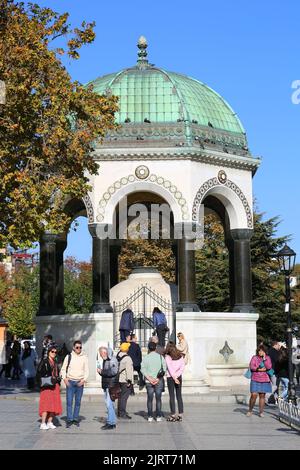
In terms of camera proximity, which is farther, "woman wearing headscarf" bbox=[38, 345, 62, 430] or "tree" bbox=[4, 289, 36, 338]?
"tree" bbox=[4, 289, 36, 338]

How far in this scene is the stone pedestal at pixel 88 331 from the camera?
24.5 meters

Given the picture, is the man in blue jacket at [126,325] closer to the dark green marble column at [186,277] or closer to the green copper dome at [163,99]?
the dark green marble column at [186,277]

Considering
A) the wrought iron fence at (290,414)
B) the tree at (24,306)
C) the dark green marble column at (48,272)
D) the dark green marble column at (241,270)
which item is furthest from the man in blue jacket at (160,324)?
the tree at (24,306)

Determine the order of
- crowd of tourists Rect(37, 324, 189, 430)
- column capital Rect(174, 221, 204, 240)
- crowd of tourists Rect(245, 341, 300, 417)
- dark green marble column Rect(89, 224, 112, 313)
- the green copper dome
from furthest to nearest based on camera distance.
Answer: the green copper dome
column capital Rect(174, 221, 204, 240)
dark green marble column Rect(89, 224, 112, 313)
crowd of tourists Rect(245, 341, 300, 417)
crowd of tourists Rect(37, 324, 189, 430)

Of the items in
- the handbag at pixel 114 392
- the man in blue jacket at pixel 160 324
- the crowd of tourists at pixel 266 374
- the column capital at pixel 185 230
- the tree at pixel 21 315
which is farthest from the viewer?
the tree at pixel 21 315

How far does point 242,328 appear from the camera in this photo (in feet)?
84.3

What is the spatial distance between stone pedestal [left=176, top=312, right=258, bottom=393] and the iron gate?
2.75ft

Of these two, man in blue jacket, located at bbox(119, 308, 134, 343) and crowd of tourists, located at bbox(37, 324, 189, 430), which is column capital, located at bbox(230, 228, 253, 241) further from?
crowd of tourists, located at bbox(37, 324, 189, 430)

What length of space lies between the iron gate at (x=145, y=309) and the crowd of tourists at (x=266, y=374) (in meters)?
4.39

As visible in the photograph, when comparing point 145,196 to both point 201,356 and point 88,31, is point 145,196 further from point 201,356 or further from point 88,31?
point 88,31

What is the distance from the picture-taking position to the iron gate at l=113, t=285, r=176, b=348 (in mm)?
25281

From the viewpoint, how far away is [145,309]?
25766mm

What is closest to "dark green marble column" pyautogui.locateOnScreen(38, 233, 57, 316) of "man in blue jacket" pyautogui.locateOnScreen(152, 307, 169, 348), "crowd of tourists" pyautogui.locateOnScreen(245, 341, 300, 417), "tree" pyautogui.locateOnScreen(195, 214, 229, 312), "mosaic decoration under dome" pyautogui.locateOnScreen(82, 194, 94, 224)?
"mosaic decoration under dome" pyautogui.locateOnScreen(82, 194, 94, 224)

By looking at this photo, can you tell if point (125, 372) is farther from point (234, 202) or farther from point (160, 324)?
point (234, 202)
